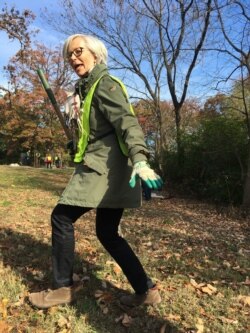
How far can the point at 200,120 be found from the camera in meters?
12.4

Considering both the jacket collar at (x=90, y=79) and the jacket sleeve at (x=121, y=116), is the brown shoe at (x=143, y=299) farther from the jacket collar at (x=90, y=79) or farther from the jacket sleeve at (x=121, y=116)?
the jacket collar at (x=90, y=79)

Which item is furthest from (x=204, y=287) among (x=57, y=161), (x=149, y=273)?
(x=57, y=161)

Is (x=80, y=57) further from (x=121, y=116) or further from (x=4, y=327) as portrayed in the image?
(x=4, y=327)

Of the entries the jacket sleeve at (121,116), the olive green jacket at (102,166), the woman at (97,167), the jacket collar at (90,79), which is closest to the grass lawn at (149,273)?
the woman at (97,167)

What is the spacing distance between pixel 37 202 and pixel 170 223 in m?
3.10

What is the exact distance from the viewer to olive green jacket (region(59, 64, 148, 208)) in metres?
2.77

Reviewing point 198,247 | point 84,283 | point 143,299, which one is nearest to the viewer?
point 143,299

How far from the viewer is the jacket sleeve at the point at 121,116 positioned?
2580 mm

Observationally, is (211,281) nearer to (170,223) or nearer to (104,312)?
(104,312)

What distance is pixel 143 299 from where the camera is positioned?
3.15 m

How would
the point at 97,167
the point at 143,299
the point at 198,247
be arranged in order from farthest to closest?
the point at 198,247 < the point at 143,299 < the point at 97,167

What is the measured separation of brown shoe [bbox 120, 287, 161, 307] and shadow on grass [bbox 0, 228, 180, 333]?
6cm

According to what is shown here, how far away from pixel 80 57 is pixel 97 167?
2.57ft

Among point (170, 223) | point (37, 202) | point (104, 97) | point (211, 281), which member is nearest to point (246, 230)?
point (170, 223)
